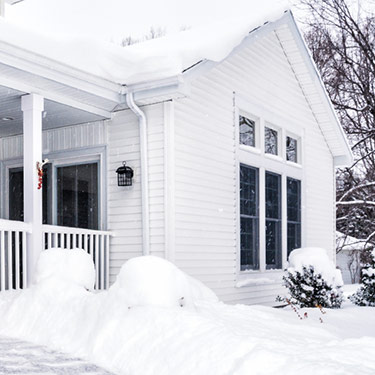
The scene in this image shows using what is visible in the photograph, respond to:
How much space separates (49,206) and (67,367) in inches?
181

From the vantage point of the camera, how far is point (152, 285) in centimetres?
480

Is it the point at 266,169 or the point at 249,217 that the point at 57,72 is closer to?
the point at 249,217

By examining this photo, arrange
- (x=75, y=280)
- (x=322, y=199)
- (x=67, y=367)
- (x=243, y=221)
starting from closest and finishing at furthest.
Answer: (x=67, y=367), (x=75, y=280), (x=243, y=221), (x=322, y=199)

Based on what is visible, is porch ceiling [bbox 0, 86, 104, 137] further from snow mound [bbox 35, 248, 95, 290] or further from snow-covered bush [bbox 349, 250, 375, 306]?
snow-covered bush [bbox 349, 250, 375, 306]

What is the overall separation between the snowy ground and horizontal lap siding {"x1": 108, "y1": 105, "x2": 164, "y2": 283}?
9.58ft

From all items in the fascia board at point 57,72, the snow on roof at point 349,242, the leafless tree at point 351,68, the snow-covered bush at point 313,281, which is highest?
the leafless tree at point 351,68

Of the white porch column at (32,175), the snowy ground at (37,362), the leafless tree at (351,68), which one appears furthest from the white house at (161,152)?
the leafless tree at (351,68)

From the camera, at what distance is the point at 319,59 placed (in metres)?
21.0

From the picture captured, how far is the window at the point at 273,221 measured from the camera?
380 inches

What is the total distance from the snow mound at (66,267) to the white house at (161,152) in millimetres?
629

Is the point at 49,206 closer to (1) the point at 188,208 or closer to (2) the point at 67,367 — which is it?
(1) the point at 188,208

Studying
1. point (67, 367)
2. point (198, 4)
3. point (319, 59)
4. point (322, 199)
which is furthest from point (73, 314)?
point (198, 4)

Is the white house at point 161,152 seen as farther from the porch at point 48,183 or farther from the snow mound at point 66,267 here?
the snow mound at point 66,267

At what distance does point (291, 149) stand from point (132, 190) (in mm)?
4297
